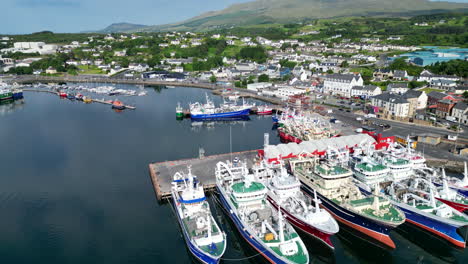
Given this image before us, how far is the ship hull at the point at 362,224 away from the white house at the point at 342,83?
163 feet

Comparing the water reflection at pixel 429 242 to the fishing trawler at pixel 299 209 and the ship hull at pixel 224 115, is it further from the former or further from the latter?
the ship hull at pixel 224 115

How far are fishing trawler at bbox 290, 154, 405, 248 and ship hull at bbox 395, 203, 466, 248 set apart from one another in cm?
213

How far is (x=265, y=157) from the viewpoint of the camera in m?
36.5

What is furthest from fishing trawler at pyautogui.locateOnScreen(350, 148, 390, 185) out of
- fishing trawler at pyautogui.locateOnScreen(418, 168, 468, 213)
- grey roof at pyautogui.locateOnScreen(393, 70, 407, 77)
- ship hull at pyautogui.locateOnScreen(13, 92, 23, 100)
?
ship hull at pyautogui.locateOnScreen(13, 92, 23, 100)

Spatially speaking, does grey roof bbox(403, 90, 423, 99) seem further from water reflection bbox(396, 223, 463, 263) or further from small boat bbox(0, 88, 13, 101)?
small boat bbox(0, 88, 13, 101)

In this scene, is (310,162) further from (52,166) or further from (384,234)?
(52,166)

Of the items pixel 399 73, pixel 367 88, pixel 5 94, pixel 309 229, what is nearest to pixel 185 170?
pixel 309 229

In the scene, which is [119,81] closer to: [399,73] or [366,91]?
[366,91]

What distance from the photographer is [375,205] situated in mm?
25594

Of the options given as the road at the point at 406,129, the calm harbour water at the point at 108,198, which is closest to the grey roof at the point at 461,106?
the road at the point at 406,129

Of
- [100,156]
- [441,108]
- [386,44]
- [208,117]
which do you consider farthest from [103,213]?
[386,44]

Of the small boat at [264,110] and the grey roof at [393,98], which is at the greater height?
the grey roof at [393,98]

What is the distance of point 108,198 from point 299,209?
18.4 metres

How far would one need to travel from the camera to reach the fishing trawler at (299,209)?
2396 centimetres
